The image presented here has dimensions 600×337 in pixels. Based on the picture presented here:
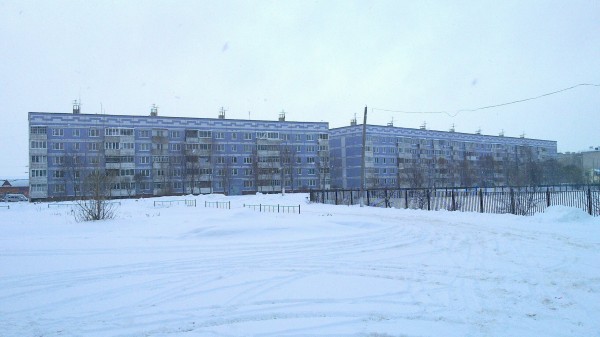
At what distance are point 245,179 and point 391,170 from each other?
31145 millimetres

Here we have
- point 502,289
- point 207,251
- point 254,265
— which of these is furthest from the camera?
point 207,251

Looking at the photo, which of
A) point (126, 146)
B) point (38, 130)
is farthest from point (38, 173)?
point (126, 146)

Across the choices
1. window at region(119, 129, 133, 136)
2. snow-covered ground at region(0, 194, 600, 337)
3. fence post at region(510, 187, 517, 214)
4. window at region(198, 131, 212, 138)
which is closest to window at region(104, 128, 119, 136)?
window at region(119, 129, 133, 136)

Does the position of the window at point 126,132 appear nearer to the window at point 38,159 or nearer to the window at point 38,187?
the window at point 38,159

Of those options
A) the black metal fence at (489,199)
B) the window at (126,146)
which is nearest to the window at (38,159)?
the window at (126,146)

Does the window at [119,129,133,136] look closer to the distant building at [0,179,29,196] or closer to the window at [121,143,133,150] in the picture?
the window at [121,143,133,150]

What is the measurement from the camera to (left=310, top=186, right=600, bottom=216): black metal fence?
75.1ft

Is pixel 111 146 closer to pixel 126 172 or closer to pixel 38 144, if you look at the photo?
pixel 126 172

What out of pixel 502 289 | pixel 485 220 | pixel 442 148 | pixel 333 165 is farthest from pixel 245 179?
pixel 502 289

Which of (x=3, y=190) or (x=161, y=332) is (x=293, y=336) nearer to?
(x=161, y=332)

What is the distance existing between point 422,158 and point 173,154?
51.9 m

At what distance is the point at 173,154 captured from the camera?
235ft

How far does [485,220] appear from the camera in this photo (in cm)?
1966

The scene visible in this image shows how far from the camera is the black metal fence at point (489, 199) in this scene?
22.9 meters
